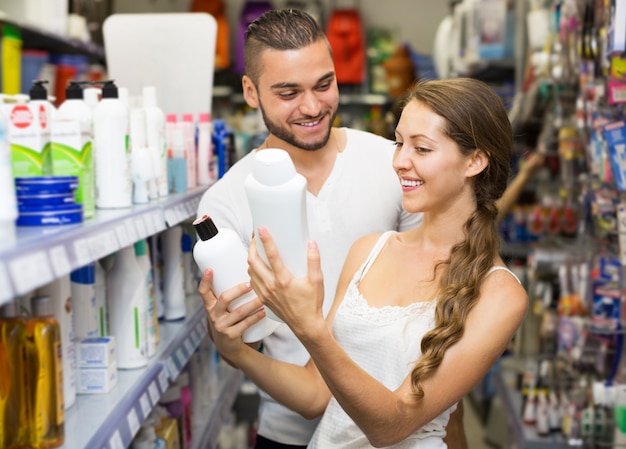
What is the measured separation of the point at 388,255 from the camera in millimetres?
2068

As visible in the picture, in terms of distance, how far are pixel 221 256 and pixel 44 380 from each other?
0.41 meters

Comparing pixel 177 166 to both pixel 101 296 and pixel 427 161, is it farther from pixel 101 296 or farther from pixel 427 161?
pixel 427 161

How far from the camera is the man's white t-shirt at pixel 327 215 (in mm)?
2342

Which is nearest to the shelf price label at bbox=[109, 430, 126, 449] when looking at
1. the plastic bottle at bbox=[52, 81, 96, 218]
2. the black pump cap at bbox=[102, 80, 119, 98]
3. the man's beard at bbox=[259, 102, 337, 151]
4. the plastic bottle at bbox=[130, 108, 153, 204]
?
the plastic bottle at bbox=[52, 81, 96, 218]

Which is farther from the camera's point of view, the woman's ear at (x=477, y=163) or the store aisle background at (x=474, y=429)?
the store aisle background at (x=474, y=429)

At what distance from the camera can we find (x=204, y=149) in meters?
3.11

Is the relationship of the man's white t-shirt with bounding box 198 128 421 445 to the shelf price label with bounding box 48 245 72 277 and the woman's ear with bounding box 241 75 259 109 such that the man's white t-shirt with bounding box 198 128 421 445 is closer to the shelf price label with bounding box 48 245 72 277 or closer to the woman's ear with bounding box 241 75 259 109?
the woman's ear with bounding box 241 75 259 109

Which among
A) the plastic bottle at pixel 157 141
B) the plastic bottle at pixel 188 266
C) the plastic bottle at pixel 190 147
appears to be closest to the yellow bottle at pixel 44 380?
the plastic bottle at pixel 157 141

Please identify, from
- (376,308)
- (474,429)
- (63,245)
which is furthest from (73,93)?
(474,429)

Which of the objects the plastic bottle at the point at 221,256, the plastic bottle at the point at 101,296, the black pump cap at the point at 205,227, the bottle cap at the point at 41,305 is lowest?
the plastic bottle at the point at 101,296

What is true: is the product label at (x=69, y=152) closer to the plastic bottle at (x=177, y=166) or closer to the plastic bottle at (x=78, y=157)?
the plastic bottle at (x=78, y=157)

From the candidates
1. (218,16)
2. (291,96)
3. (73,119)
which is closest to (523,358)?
(291,96)

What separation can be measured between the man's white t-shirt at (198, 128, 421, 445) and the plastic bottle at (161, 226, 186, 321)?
530 mm

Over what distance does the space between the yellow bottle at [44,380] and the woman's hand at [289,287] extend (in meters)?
0.42
